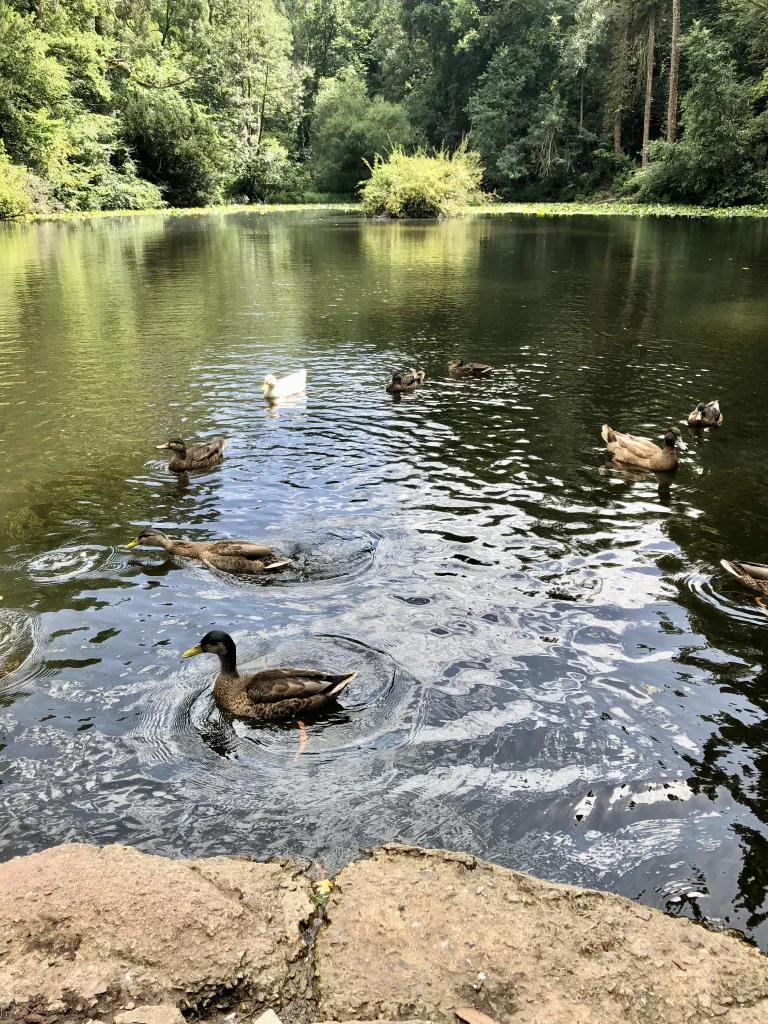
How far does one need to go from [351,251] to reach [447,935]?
36.1m

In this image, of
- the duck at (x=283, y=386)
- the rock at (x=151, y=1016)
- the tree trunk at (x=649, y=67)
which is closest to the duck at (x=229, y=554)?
the rock at (x=151, y=1016)

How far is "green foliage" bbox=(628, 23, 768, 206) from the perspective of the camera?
2005 inches

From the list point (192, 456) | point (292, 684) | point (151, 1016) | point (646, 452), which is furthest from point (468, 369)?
point (151, 1016)

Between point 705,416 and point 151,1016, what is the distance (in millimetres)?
11543

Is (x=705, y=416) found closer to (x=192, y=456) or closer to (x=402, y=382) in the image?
(x=402, y=382)

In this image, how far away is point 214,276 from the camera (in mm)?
28938

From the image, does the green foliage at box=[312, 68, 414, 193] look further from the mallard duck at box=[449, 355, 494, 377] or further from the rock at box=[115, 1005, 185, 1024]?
the rock at box=[115, 1005, 185, 1024]

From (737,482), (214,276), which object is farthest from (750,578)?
(214,276)

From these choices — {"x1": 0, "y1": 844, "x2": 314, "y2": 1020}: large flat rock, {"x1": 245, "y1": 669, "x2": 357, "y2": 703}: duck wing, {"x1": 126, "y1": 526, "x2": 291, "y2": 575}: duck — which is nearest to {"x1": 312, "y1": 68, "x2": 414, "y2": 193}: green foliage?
{"x1": 126, "y1": 526, "x2": 291, "y2": 575}: duck

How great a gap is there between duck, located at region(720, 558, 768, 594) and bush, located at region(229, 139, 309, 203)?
85.3 m

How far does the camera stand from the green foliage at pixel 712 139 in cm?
5094

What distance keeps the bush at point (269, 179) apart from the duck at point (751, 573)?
85.3 meters

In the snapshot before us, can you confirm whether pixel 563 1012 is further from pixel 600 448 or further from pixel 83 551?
pixel 600 448

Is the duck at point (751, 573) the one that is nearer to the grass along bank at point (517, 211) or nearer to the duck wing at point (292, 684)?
the duck wing at point (292, 684)
